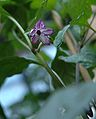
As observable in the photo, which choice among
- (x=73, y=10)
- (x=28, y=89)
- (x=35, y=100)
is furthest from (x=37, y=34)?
Result: (x=28, y=89)

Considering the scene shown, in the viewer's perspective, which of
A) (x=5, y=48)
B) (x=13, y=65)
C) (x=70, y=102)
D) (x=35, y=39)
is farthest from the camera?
(x=5, y=48)

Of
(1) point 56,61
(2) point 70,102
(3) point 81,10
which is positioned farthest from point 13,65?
(2) point 70,102

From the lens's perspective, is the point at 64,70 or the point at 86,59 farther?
the point at 64,70

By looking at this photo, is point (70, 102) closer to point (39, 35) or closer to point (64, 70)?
point (39, 35)

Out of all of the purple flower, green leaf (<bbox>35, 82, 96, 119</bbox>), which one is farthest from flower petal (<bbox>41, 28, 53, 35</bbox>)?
green leaf (<bbox>35, 82, 96, 119</bbox>)

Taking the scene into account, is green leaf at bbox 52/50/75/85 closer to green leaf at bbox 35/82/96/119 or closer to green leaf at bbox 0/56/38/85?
green leaf at bbox 0/56/38/85

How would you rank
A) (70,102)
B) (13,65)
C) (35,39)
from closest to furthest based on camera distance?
(70,102) → (35,39) → (13,65)

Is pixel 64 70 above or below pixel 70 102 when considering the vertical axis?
below
